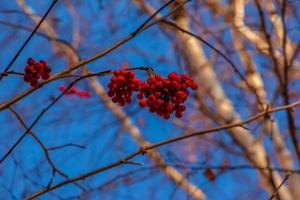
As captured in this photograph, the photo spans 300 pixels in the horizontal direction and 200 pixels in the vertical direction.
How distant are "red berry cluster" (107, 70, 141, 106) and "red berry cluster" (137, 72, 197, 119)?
30 millimetres

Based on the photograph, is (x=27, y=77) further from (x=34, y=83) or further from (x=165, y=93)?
(x=165, y=93)

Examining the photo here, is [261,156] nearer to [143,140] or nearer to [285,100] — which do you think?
[285,100]

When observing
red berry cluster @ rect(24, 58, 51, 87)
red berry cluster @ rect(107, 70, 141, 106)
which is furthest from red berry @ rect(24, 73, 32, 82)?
red berry cluster @ rect(107, 70, 141, 106)

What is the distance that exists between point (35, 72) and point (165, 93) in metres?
0.39

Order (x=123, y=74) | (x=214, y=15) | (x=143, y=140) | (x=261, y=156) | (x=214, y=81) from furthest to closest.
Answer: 1. (x=143, y=140)
2. (x=214, y=15)
3. (x=214, y=81)
4. (x=261, y=156)
5. (x=123, y=74)

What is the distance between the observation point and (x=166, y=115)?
134 cm

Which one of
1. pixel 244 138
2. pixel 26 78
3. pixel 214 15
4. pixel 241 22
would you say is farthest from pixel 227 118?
pixel 26 78

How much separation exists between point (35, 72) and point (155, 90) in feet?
1.17

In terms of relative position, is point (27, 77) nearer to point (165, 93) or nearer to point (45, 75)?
point (45, 75)

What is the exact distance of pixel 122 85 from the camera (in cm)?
131

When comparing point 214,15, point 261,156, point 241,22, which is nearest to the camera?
point 261,156

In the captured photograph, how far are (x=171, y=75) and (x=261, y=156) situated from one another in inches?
87.2

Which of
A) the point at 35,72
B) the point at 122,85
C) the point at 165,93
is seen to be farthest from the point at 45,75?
the point at 165,93

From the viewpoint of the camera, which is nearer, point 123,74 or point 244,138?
point 123,74
